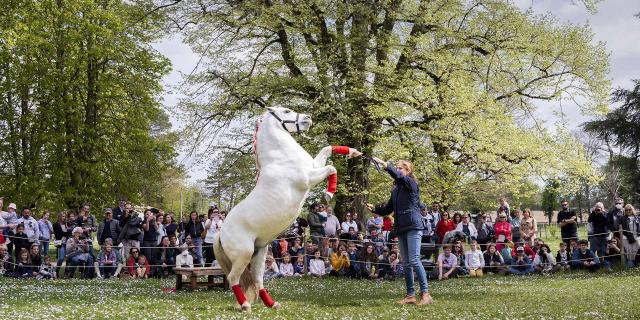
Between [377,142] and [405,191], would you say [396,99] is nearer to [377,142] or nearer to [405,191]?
[377,142]

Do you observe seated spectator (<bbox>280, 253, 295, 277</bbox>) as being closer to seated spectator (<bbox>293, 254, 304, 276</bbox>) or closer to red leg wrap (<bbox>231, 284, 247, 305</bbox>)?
seated spectator (<bbox>293, 254, 304, 276</bbox>)

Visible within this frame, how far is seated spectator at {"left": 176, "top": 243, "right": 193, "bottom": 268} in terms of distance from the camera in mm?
18031

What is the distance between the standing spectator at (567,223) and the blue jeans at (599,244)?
519 millimetres

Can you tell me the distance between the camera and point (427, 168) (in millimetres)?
23781

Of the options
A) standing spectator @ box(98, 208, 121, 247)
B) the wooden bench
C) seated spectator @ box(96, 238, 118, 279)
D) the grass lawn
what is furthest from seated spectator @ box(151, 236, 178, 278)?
the wooden bench

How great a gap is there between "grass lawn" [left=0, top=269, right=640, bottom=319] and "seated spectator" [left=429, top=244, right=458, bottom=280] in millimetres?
1002

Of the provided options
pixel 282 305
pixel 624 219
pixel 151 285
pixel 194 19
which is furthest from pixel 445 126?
pixel 282 305

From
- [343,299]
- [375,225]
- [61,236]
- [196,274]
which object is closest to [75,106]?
[61,236]

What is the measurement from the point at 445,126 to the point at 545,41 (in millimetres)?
5148

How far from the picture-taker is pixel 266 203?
9.80 m

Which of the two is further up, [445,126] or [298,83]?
[298,83]

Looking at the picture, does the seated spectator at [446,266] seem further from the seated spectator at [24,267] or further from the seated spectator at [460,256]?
the seated spectator at [24,267]

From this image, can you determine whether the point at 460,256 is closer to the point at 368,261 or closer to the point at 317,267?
the point at 368,261

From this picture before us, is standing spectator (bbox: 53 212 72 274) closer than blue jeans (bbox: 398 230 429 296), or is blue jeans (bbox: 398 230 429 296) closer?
blue jeans (bbox: 398 230 429 296)
